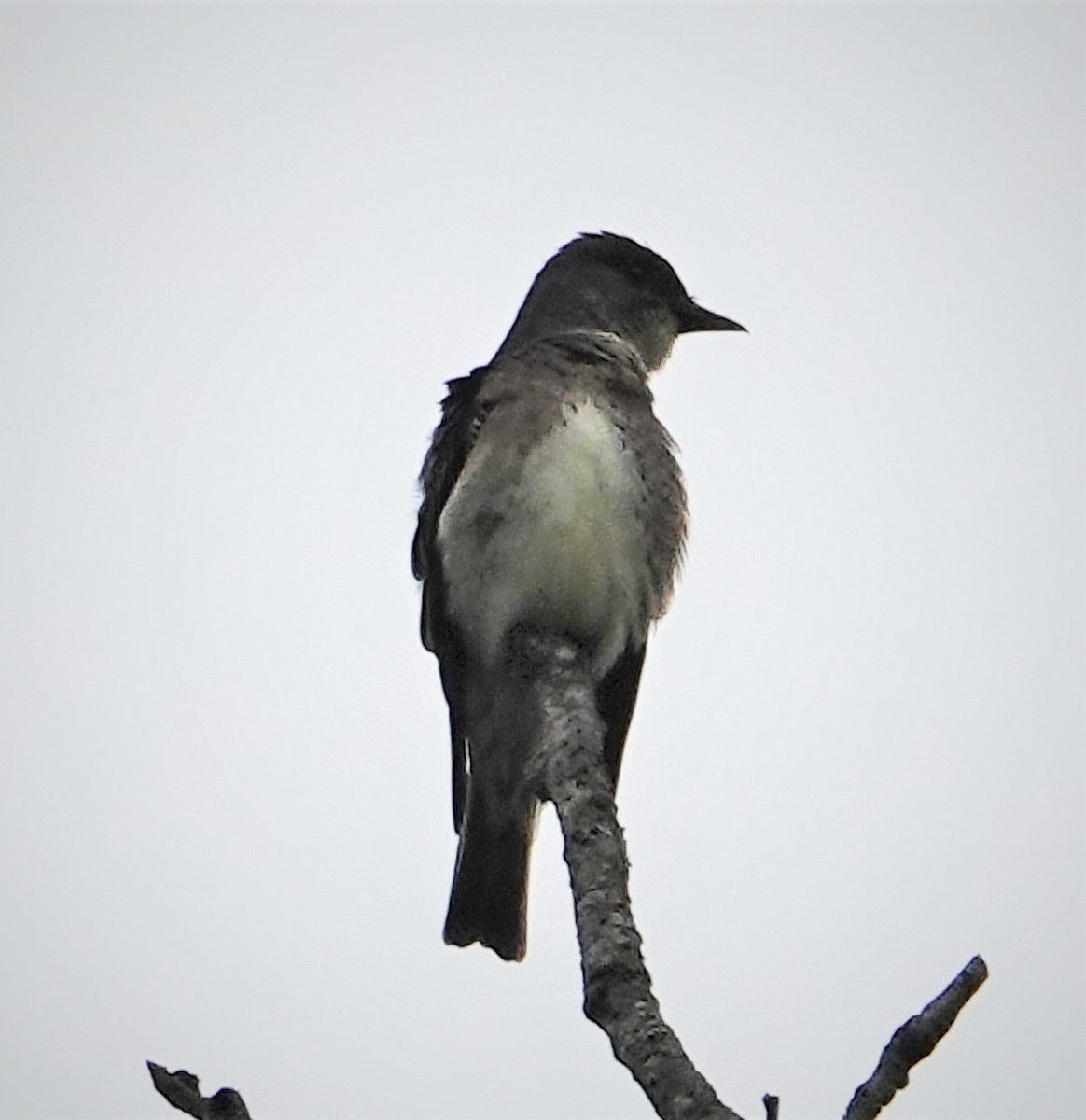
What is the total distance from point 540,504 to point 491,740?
0.64 metres

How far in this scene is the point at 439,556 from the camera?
5.11 m

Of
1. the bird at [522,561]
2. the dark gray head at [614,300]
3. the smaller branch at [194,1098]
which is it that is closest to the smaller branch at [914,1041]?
the smaller branch at [194,1098]

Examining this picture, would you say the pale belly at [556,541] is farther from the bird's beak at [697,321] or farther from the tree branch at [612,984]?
the bird's beak at [697,321]

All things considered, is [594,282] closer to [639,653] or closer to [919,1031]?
[639,653]

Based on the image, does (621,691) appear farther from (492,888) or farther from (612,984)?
(612,984)

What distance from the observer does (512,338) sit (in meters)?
6.04

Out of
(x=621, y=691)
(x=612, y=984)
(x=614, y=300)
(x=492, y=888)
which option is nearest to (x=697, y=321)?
(x=614, y=300)

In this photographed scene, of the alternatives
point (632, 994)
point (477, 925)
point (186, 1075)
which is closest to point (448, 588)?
point (477, 925)

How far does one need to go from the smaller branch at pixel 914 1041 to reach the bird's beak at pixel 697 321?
13.2 feet

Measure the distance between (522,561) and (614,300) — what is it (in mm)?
1553

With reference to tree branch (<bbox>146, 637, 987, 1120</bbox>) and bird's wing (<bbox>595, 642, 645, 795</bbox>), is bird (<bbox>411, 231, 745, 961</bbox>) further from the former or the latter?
tree branch (<bbox>146, 637, 987, 1120</bbox>)

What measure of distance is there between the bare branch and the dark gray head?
195cm

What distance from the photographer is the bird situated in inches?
188

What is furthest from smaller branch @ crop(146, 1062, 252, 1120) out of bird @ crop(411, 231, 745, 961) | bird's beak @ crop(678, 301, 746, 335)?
bird's beak @ crop(678, 301, 746, 335)
